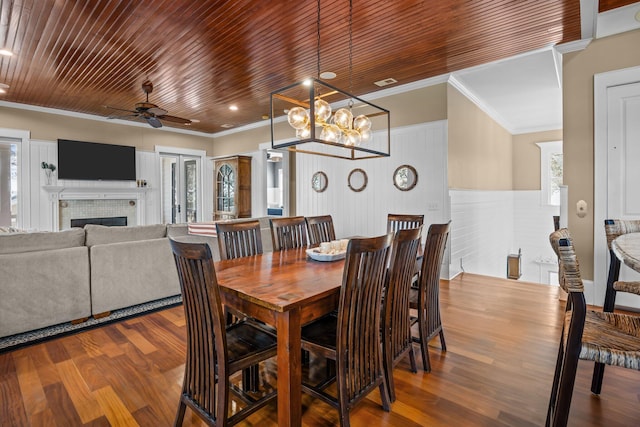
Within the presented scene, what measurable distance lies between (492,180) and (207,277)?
242 inches

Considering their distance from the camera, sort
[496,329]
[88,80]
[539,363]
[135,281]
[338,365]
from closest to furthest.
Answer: [338,365] < [539,363] < [496,329] < [135,281] < [88,80]

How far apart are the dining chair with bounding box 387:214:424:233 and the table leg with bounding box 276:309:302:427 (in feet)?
7.01

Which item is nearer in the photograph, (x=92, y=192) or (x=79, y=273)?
(x=79, y=273)

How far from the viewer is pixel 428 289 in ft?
7.50

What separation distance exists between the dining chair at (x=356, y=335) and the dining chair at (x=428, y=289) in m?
0.55

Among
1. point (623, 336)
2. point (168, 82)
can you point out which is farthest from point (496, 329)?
point (168, 82)

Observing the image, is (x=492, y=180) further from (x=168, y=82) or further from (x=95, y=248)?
(x=95, y=248)

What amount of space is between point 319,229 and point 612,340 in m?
2.35

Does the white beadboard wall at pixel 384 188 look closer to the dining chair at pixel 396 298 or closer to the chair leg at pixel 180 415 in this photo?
the dining chair at pixel 396 298

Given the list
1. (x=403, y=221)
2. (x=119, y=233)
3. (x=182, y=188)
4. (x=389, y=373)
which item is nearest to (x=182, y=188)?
(x=182, y=188)

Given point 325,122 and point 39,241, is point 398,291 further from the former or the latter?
point 39,241

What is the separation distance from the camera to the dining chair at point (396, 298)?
1.80 m

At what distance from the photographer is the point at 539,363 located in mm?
2287

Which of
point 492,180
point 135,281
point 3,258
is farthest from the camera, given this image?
point 492,180
